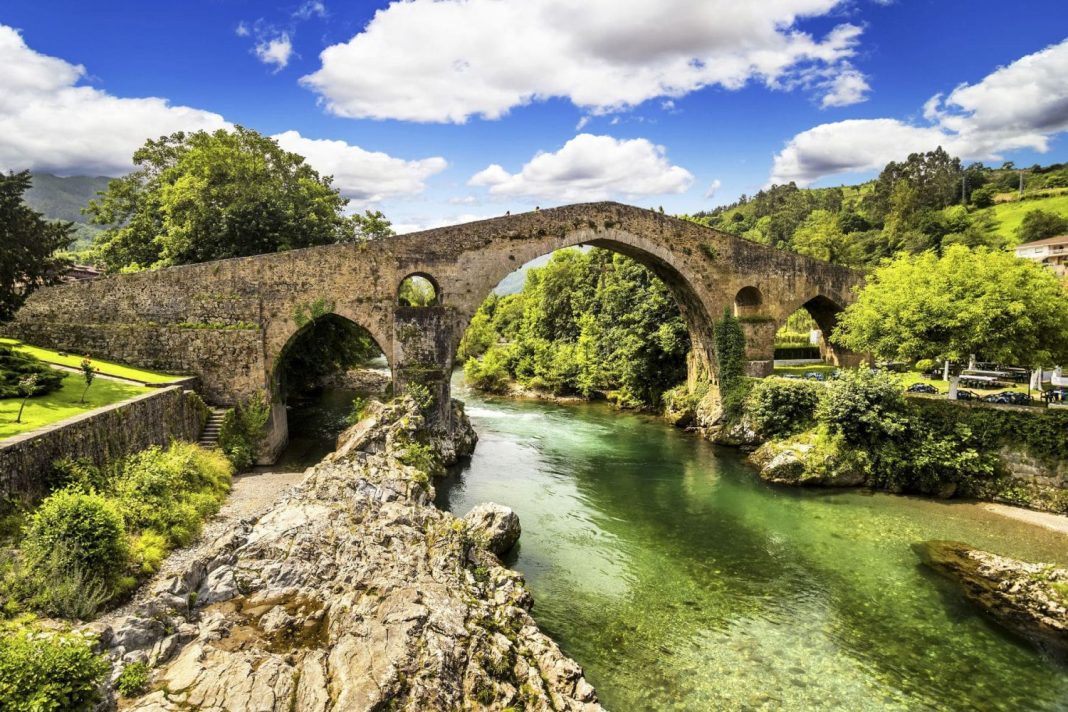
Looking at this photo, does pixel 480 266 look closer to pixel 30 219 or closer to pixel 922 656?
pixel 30 219

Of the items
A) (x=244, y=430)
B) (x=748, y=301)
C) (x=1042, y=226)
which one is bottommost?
(x=244, y=430)

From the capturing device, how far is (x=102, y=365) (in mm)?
16469

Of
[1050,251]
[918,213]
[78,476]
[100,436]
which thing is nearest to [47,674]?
[78,476]

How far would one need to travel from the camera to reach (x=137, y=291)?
18344 mm

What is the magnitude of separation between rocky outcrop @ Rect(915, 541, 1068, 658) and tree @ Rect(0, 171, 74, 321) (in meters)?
20.9

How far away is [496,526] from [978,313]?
582 inches

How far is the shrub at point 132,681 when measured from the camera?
19.1 ft

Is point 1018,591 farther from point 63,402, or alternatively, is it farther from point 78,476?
point 63,402

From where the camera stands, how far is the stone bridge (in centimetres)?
1755

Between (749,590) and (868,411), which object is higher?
(868,411)

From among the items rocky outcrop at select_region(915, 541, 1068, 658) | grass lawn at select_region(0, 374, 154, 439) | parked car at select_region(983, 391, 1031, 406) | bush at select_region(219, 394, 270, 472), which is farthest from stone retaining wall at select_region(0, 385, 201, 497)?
parked car at select_region(983, 391, 1031, 406)

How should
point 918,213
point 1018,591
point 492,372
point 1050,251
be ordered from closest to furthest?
point 1018,591 < point 492,372 < point 1050,251 < point 918,213

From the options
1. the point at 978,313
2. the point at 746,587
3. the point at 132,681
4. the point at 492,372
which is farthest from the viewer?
the point at 492,372

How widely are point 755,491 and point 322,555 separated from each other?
13669 millimetres
